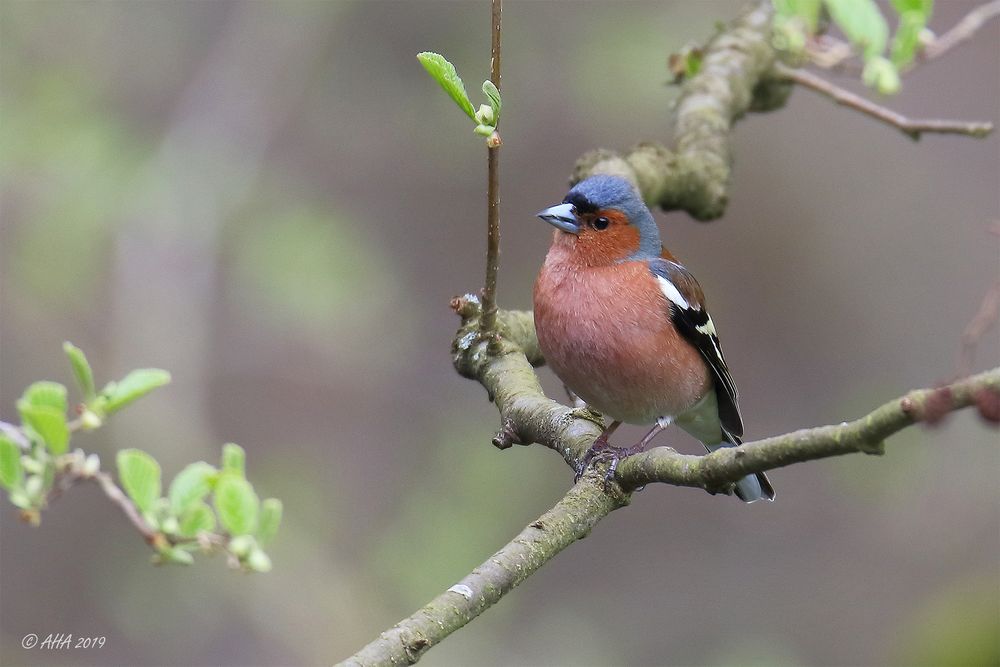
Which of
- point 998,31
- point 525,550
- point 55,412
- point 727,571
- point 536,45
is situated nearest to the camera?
point 55,412

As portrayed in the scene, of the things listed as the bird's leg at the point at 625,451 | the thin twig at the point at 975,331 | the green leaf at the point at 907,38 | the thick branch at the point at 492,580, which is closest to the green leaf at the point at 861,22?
the green leaf at the point at 907,38

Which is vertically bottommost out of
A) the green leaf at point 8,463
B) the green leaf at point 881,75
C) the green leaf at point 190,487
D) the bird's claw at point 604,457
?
the green leaf at point 190,487

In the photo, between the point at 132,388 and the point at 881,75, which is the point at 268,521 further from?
the point at 881,75

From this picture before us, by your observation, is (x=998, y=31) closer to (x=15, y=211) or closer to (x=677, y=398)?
(x=677, y=398)

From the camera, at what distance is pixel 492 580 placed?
2.93 meters

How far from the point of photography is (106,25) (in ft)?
26.9

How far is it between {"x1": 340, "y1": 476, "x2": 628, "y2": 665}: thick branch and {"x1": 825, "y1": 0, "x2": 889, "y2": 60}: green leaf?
1.57 metres

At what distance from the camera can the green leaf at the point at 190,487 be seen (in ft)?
7.87

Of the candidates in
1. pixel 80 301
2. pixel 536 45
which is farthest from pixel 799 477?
pixel 80 301

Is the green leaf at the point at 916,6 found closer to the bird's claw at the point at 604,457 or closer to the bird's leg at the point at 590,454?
the bird's claw at the point at 604,457

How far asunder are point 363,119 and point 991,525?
6447 mm

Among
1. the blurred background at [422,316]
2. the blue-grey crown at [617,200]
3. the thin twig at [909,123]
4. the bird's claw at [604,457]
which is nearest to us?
the bird's claw at [604,457]

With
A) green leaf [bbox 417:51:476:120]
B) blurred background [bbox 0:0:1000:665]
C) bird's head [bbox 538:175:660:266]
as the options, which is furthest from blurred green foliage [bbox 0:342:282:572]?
blurred background [bbox 0:0:1000:665]

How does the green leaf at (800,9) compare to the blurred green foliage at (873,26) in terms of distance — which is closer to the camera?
the blurred green foliage at (873,26)
